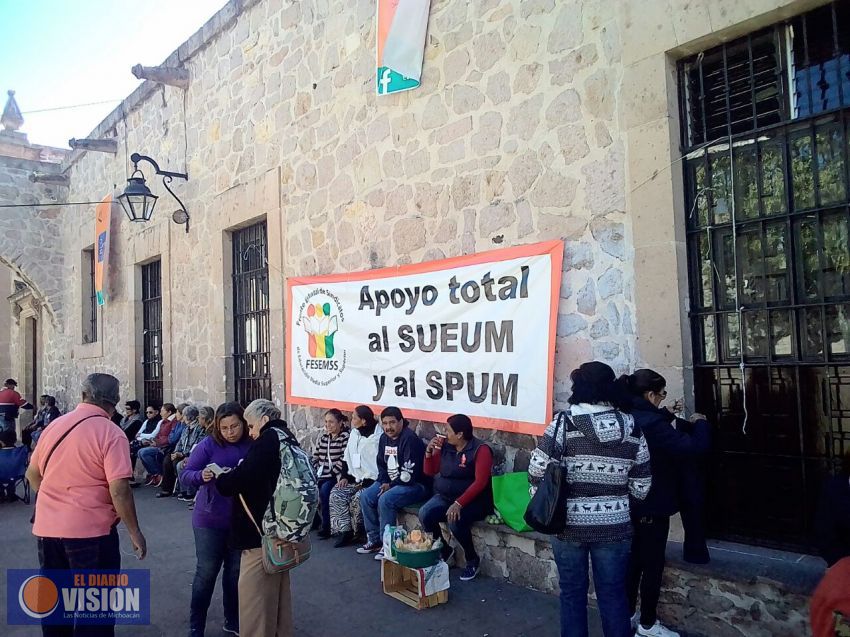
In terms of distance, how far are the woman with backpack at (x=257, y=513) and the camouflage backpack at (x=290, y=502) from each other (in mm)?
20

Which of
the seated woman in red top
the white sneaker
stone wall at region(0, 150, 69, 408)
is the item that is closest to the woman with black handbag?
the seated woman in red top

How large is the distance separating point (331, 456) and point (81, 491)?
2.98 metres

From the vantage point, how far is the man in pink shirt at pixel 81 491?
131 inches

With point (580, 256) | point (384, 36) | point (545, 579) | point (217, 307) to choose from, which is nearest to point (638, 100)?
point (580, 256)

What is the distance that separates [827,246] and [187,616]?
448cm

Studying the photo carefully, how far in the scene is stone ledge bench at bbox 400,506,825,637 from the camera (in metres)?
3.29

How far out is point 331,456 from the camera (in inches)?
242

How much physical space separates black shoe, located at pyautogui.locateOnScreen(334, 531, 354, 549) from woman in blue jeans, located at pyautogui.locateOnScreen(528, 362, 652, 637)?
9.68 feet

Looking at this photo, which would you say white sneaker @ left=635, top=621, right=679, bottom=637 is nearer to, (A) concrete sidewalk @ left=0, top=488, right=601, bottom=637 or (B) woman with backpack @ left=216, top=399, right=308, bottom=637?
(A) concrete sidewalk @ left=0, top=488, right=601, bottom=637


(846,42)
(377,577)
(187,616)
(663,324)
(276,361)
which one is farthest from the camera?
(276,361)

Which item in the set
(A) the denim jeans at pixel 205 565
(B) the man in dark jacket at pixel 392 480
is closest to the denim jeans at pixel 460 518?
(B) the man in dark jacket at pixel 392 480

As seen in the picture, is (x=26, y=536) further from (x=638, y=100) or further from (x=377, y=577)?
(x=638, y=100)

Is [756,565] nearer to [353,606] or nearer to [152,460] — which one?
[353,606]

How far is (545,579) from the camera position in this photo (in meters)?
4.41
